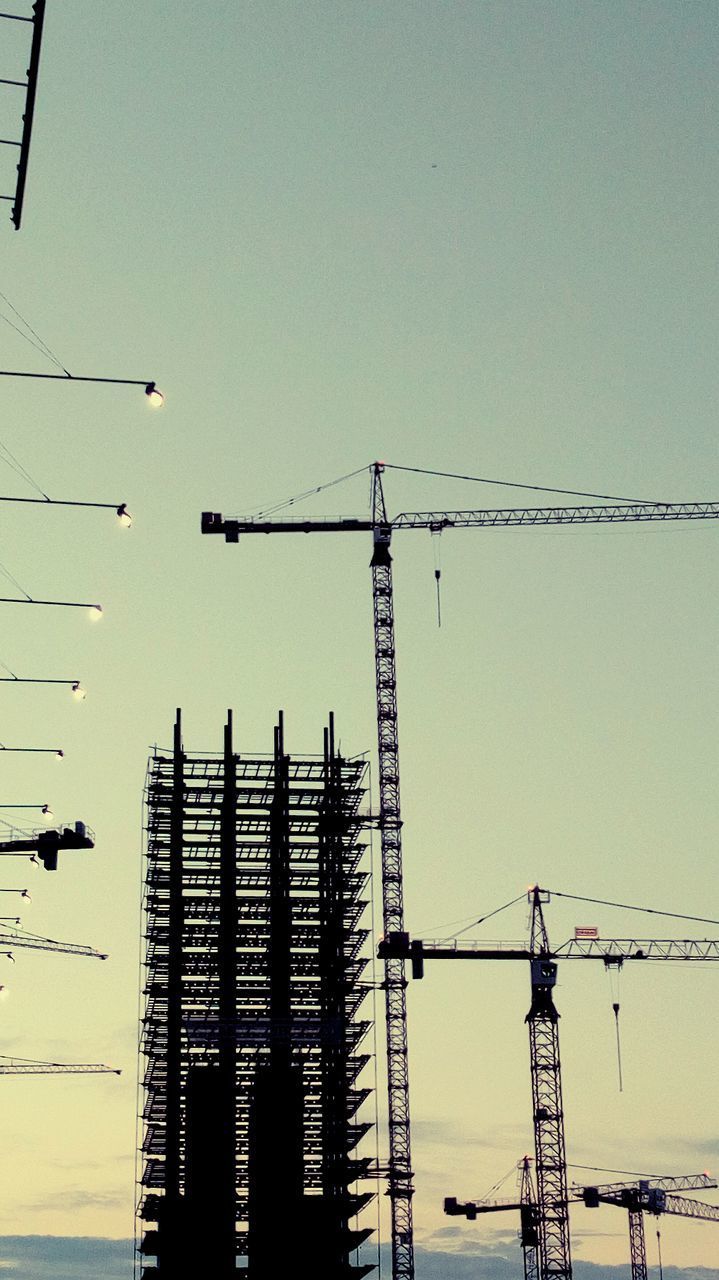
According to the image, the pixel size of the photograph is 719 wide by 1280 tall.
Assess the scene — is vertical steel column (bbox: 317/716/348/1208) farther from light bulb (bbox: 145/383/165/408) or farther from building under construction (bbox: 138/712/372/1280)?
light bulb (bbox: 145/383/165/408)

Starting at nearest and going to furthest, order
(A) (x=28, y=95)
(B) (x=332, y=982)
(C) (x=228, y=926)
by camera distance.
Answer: (A) (x=28, y=95)
(C) (x=228, y=926)
(B) (x=332, y=982)

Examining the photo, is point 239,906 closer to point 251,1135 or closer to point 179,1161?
point 179,1161

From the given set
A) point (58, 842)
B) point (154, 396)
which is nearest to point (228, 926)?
point (58, 842)

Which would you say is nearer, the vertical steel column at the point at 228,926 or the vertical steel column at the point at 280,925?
the vertical steel column at the point at 228,926

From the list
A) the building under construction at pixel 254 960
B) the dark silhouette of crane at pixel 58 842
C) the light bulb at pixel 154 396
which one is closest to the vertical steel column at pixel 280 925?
the building under construction at pixel 254 960

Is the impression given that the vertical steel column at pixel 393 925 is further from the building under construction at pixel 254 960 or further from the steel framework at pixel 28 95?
the steel framework at pixel 28 95

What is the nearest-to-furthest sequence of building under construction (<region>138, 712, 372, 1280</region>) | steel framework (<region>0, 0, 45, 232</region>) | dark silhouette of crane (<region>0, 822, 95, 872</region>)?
steel framework (<region>0, 0, 45, 232</region>) → dark silhouette of crane (<region>0, 822, 95, 872</region>) → building under construction (<region>138, 712, 372, 1280</region>)

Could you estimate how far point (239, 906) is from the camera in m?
116

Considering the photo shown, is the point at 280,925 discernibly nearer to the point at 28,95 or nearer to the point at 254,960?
the point at 254,960

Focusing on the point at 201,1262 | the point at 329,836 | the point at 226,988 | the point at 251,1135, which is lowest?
the point at 201,1262

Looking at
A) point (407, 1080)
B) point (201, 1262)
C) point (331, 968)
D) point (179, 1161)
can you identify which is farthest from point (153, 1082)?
point (201, 1262)

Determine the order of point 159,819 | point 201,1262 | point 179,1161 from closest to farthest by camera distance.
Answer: point 201,1262 < point 179,1161 < point 159,819

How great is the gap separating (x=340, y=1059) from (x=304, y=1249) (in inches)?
1867

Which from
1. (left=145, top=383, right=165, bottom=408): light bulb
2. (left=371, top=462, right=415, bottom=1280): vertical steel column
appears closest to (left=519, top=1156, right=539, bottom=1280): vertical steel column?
(left=371, top=462, right=415, bottom=1280): vertical steel column
